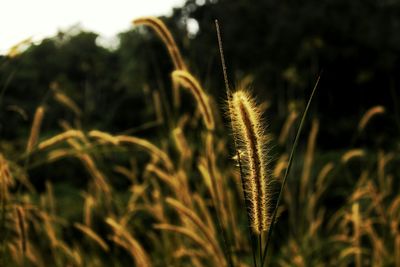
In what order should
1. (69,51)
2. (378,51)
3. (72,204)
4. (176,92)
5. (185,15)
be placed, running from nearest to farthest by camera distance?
(185,15) → (176,92) → (72,204) → (378,51) → (69,51)

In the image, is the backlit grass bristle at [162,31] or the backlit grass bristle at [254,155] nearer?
the backlit grass bristle at [254,155]

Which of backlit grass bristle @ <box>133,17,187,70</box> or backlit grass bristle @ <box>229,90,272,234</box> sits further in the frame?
backlit grass bristle @ <box>133,17,187,70</box>

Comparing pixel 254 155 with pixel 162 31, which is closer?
pixel 254 155

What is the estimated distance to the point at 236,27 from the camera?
15.1 metres

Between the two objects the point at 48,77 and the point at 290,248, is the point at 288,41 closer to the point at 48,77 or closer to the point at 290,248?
the point at 290,248

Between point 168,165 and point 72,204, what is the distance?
5655 mm

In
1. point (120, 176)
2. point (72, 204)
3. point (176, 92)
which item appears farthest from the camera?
point (120, 176)

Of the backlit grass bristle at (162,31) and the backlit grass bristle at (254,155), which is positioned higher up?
the backlit grass bristle at (162,31)

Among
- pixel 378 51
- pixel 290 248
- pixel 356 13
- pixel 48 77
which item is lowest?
pixel 290 248

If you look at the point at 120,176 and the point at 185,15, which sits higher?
the point at 120,176

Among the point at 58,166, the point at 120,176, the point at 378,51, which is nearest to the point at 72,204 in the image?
the point at 120,176

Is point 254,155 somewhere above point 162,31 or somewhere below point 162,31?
below

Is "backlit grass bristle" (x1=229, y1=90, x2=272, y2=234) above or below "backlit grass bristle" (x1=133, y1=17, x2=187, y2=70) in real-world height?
below

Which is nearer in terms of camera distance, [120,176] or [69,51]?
[120,176]
